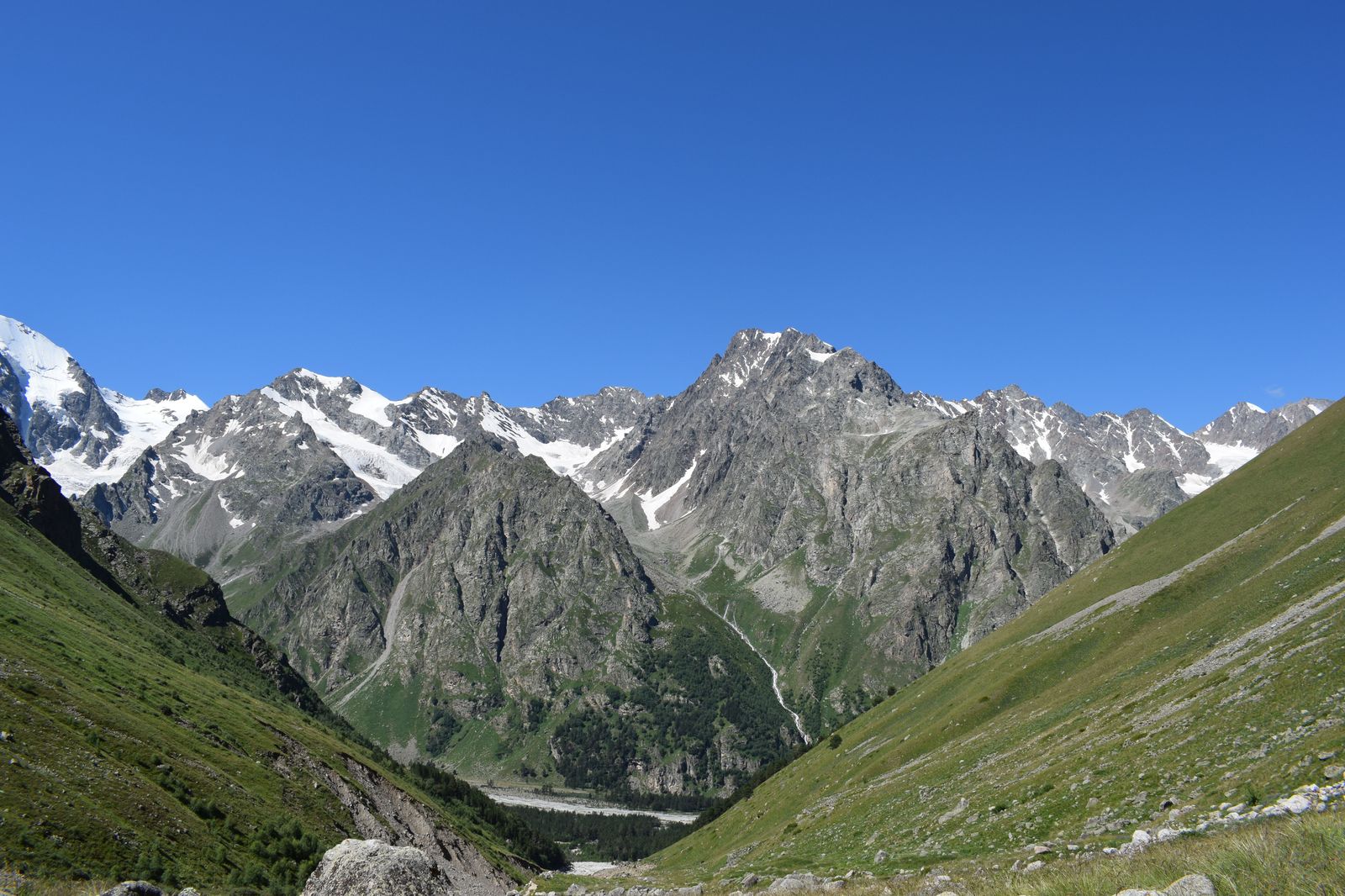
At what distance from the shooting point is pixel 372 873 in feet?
64.7

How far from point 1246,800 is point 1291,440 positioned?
114m

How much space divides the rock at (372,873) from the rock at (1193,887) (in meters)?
16.2

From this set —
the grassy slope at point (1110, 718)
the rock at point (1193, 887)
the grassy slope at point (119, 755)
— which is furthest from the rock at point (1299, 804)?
the grassy slope at point (119, 755)

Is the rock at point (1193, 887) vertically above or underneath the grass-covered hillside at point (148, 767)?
above

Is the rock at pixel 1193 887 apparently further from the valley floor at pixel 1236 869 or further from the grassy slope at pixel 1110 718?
the grassy slope at pixel 1110 718

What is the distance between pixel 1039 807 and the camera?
47.5 metres

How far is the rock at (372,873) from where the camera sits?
1950 centimetres

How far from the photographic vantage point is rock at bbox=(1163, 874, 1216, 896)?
11.2 m

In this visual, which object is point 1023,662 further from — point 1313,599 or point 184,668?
point 184,668

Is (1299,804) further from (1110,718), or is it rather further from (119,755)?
(119,755)

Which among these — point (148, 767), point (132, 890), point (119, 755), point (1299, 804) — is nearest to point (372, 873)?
point (132, 890)

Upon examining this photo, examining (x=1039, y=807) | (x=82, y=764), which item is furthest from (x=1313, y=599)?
(x=82, y=764)

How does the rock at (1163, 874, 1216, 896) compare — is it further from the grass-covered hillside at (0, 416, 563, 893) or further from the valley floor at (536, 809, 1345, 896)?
the grass-covered hillside at (0, 416, 563, 893)

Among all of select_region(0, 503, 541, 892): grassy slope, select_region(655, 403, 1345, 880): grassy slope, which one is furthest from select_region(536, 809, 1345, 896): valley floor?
select_region(0, 503, 541, 892): grassy slope
